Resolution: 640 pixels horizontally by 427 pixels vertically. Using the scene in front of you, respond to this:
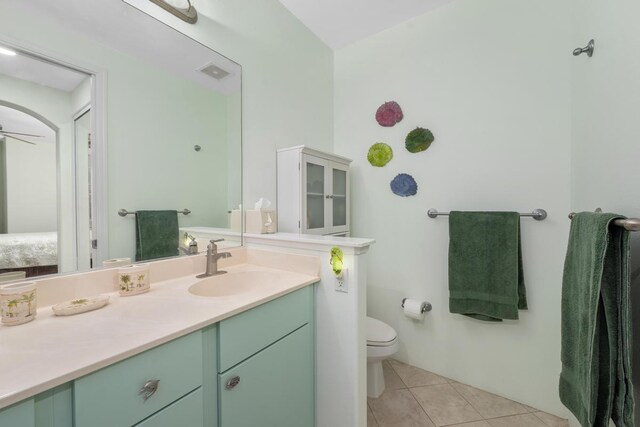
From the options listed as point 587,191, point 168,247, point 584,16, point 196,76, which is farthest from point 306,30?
point 587,191

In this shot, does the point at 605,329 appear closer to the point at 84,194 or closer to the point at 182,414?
the point at 182,414

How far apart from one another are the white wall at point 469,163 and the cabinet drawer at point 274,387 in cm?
109

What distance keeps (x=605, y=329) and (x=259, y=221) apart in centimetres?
140

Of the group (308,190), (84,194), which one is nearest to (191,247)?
(84,194)

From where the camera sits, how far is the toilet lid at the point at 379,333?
5.15ft

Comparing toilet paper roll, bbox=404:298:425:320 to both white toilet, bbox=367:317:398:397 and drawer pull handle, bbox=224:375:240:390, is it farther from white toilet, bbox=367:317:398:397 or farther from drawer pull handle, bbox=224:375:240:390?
drawer pull handle, bbox=224:375:240:390

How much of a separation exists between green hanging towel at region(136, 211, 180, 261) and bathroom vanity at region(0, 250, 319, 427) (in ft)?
0.22

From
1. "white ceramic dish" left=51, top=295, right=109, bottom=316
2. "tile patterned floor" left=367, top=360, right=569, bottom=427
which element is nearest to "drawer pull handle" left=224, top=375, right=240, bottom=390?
"white ceramic dish" left=51, top=295, right=109, bottom=316

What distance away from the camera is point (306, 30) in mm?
2092

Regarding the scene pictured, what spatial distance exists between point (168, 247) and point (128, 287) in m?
0.27

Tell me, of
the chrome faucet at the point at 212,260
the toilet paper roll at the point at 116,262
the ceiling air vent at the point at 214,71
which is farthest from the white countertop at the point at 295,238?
the ceiling air vent at the point at 214,71

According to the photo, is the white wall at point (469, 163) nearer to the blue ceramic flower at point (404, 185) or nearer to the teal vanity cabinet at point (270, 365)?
the blue ceramic flower at point (404, 185)

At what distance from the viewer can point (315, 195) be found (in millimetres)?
1859

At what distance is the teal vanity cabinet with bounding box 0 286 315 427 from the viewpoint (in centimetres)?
56
